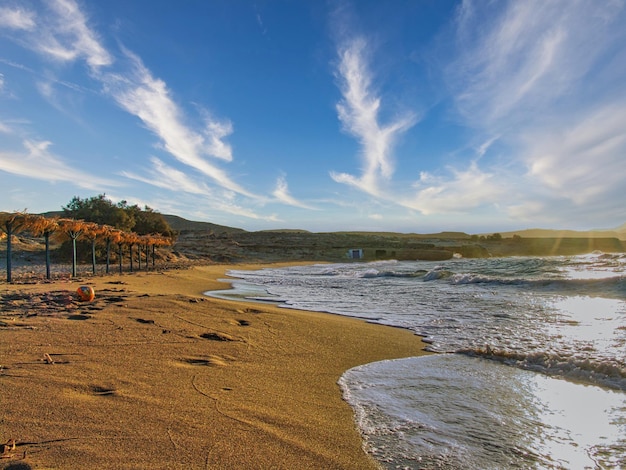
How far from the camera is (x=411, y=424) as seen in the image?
323cm

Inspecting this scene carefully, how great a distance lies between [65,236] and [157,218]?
2073 centimetres

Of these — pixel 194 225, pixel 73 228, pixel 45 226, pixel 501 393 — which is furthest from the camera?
pixel 194 225

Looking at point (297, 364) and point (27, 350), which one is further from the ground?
point (27, 350)

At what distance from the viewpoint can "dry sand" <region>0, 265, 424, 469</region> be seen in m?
2.41

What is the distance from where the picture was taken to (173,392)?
11.1ft

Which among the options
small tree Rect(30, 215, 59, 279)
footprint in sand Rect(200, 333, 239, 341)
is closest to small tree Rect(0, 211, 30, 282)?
small tree Rect(30, 215, 59, 279)

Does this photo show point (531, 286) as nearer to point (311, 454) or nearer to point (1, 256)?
point (311, 454)

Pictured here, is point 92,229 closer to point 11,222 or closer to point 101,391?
point 11,222

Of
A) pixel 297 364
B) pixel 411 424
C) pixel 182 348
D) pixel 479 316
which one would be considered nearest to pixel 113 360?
pixel 182 348

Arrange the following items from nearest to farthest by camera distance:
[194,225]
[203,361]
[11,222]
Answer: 1. [203,361]
2. [11,222]
3. [194,225]

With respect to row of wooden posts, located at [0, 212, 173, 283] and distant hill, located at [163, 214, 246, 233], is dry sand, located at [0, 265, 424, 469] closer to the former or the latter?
row of wooden posts, located at [0, 212, 173, 283]

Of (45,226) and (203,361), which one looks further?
(45,226)

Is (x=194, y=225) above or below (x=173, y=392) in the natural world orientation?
above

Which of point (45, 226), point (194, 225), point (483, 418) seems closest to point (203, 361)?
point (483, 418)
